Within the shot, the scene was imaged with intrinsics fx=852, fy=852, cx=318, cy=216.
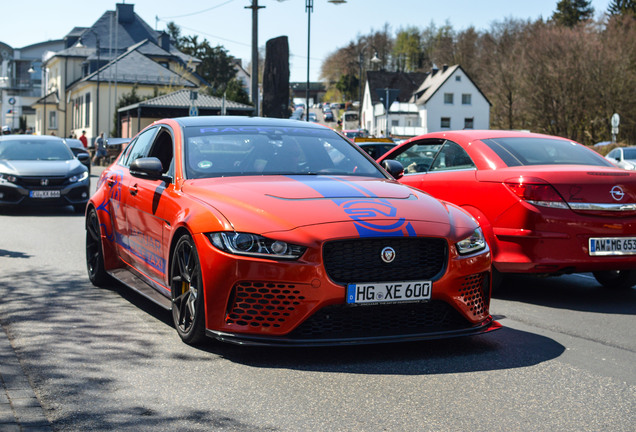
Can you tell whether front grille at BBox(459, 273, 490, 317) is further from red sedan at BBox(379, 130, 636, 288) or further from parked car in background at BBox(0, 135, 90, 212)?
parked car in background at BBox(0, 135, 90, 212)

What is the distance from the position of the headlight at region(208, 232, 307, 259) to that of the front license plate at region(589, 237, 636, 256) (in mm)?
3235

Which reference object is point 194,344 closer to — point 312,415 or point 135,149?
point 312,415

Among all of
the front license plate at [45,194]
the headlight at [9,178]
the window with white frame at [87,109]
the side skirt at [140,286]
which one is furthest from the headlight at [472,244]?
the window with white frame at [87,109]

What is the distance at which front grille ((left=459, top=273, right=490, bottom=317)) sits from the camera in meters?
5.27

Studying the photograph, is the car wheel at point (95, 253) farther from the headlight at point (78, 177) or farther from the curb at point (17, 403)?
the headlight at point (78, 177)

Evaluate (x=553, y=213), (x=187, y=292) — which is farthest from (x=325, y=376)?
(x=553, y=213)

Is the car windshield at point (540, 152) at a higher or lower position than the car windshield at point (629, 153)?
lower

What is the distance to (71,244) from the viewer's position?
11328 mm

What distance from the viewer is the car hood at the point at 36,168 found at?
51.4ft

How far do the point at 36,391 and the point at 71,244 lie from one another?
7133 mm

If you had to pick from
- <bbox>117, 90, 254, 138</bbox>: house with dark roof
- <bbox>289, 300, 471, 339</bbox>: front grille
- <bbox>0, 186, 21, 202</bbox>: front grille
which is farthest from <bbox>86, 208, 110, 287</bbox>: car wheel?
<bbox>117, 90, 254, 138</bbox>: house with dark roof

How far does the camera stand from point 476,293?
538 cm

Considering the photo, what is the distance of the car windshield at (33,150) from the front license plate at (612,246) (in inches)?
488

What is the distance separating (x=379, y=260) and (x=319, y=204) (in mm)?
543
